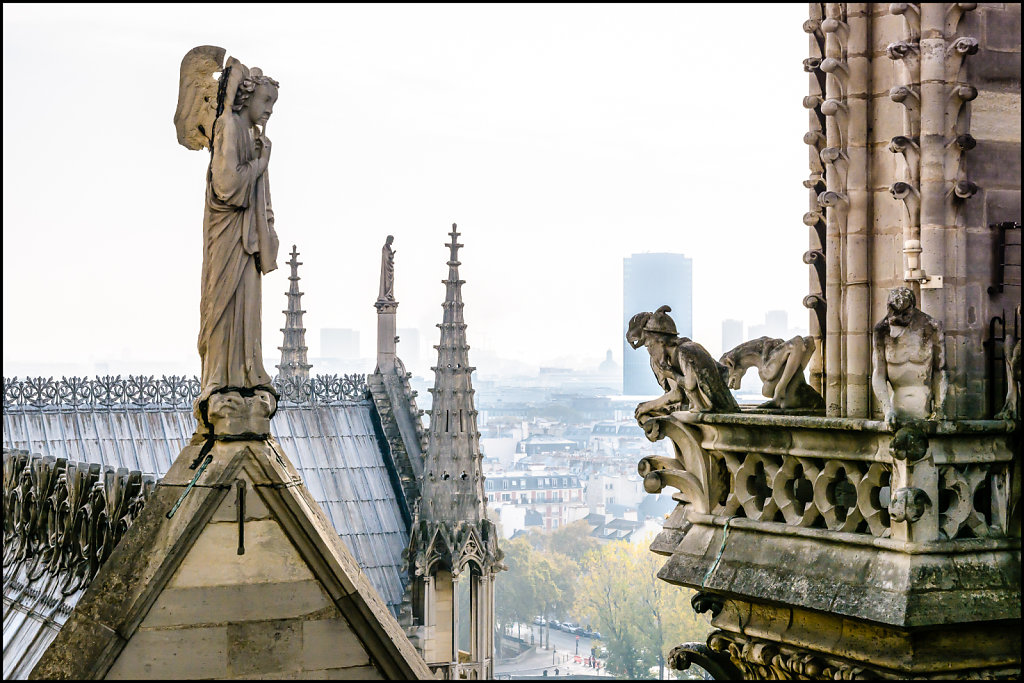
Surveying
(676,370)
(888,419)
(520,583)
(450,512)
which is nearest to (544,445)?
(520,583)

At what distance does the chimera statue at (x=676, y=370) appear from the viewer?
8484 mm

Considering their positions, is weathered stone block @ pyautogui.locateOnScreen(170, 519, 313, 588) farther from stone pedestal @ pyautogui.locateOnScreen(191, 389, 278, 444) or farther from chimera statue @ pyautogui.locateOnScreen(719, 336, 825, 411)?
chimera statue @ pyautogui.locateOnScreen(719, 336, 825, 411)

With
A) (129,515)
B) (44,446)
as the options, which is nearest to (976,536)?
(129,515)

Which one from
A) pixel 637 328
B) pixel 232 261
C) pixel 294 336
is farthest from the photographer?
pixel 294 336

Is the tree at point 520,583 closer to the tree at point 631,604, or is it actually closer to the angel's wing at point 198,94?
the tree at point 631,604

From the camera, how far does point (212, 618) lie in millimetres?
6996

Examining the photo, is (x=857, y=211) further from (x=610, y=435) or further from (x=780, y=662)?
(x=610, y=435)

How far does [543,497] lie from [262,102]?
22.1m

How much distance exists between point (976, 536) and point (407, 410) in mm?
20371

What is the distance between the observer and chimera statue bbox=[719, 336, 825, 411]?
859 cm

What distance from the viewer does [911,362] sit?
7215 millimetres

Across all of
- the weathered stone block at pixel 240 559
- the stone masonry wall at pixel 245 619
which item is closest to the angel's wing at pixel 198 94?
the stone masonry wall at pixel 245 619

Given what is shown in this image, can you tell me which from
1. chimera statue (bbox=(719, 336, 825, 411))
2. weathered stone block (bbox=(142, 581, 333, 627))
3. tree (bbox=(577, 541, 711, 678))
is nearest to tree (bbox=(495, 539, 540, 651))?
tree (bbox=(577, 541, 711, 678))

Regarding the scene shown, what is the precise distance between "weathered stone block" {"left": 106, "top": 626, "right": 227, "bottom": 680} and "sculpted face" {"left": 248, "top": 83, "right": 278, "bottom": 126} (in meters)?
2.38
